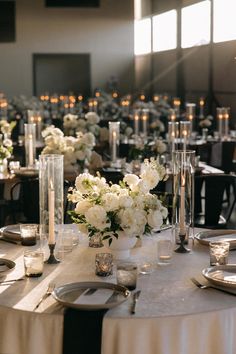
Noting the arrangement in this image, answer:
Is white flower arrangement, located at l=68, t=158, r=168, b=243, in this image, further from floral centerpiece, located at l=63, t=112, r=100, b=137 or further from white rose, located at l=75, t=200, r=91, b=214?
floral centerpiece, located at l=63, t=112, r=100, b=137

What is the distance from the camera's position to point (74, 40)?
18.6m

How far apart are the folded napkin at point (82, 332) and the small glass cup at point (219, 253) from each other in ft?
2.48

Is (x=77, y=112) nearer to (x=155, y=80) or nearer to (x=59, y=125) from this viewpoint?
(x=59, y=125)

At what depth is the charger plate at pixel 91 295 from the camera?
2.51 metres

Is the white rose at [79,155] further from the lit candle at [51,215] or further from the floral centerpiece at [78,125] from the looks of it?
the lit candle at [51,215]

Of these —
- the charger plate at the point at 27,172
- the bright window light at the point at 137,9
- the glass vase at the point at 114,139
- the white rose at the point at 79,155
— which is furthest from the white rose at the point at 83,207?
the bright window light at the point at 137,9

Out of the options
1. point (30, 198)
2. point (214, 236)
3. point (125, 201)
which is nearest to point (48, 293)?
point (125, 201)

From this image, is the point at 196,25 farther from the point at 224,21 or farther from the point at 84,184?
the point at 84,184

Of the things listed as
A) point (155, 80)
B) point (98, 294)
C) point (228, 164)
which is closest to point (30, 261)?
point (98, 294)

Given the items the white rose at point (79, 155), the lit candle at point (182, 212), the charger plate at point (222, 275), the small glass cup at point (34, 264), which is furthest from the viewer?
the white rose at point (79, 155)

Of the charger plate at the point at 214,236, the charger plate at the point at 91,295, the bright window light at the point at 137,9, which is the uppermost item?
the bright window light at the point at 137,9

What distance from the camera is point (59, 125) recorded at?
11812 millimetres

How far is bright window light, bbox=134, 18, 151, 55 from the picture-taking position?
60.0ft

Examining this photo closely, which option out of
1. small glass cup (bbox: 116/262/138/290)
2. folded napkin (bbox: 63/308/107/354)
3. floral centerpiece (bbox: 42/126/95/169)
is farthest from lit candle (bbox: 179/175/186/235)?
floral centerpiece (bbox: 42/126/95/169)
